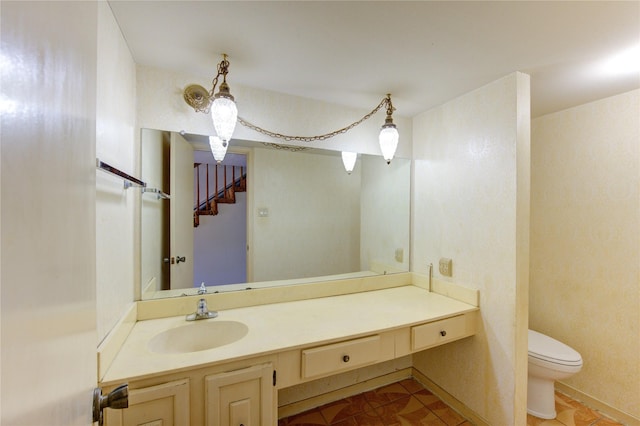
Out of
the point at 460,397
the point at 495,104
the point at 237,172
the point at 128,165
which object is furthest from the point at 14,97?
the point at 460,397

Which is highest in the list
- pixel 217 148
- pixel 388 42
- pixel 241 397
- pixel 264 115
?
pixel 388 42

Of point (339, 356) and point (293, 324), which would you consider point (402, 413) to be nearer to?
point (339, 356)

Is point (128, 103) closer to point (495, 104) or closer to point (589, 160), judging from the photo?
point (495, 104)

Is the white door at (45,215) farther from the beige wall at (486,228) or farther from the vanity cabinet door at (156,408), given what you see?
the beige wall at (486,228)

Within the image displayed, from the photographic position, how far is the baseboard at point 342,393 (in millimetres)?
1835

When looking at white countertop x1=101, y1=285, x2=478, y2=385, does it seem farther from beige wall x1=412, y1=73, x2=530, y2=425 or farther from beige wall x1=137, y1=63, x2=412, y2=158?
beige wall x1=137, y1=63, x2=412, y2=158

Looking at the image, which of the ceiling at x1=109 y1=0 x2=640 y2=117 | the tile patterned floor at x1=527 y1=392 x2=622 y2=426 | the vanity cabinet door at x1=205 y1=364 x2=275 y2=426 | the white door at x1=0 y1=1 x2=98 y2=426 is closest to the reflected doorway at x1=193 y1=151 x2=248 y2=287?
the ceiling at x1=109 y1=0 x2=640 y2=117

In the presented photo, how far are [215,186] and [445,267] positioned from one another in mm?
1715

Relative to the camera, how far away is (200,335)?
1.44m

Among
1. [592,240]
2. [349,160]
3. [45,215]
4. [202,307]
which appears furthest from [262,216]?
[592,240]

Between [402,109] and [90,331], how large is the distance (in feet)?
7.25

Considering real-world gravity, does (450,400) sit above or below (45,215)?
below

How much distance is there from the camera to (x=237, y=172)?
181 centimetres

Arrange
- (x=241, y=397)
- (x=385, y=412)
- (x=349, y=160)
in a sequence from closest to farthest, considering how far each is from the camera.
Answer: (x=241, y=397) < (x=385, y=412) < (x=349, y=160)
